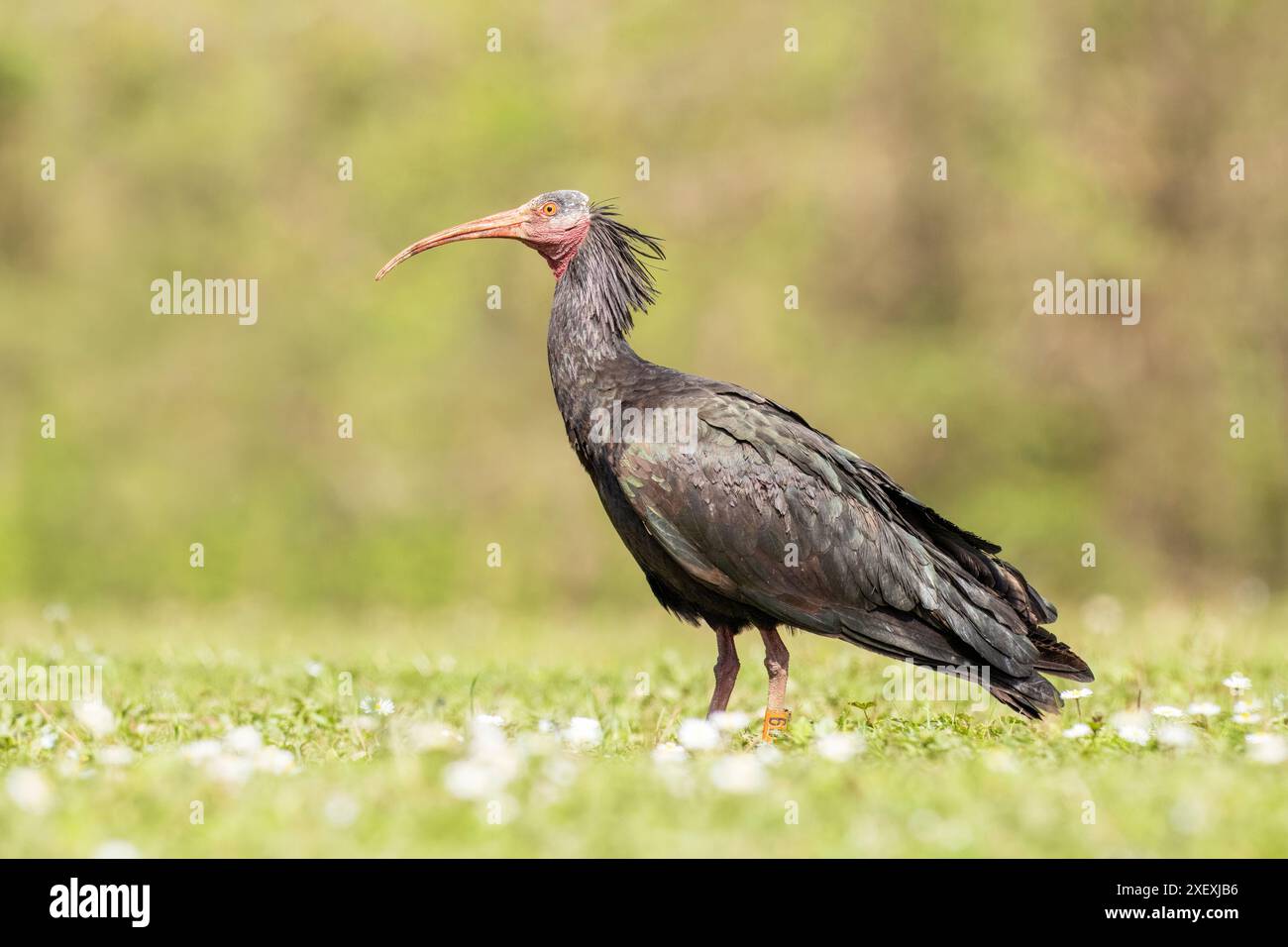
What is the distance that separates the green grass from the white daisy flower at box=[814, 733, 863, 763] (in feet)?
0.22

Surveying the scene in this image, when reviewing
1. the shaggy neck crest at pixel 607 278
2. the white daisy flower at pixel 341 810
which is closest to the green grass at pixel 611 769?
the white daisy flower at pixel 341 810

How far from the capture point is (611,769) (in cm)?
521

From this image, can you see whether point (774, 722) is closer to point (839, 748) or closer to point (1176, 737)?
point (839, 748)

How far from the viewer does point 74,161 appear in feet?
79.3

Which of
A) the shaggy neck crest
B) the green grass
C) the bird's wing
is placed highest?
the shaggy neck crest

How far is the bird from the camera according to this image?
22.4ft

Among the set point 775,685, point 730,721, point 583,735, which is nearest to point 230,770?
point 583,735

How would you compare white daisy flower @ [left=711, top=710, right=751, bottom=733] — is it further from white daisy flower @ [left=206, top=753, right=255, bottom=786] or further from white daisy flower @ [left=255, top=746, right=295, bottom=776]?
white daisy flower @ [left=206, top=753, right=255, bottom=786]

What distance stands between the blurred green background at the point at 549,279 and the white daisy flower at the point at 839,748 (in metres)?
15.5

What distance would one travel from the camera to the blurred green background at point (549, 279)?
2158 cm

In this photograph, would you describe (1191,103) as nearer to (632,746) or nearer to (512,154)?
(512,154)

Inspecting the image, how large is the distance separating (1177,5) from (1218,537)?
7.29 meters

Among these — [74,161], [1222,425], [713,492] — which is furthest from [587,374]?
[74,161]

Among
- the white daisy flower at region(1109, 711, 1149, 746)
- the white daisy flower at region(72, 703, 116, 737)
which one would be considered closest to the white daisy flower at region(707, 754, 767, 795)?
the white daisy flower at region(1109, 711, 1149, 746)
